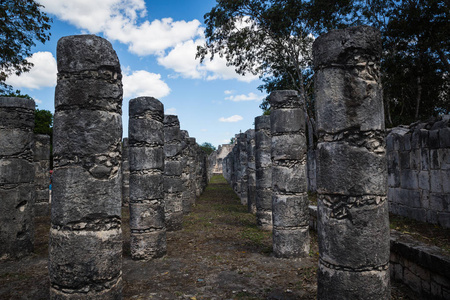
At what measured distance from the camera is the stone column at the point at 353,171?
3.49 m

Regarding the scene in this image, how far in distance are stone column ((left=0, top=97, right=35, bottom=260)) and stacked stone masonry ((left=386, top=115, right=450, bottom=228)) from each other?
9.33m

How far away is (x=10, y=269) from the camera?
A: 6.23 meters

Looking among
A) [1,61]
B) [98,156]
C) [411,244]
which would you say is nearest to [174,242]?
[98,156]

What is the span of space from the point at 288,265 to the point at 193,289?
2135 mm

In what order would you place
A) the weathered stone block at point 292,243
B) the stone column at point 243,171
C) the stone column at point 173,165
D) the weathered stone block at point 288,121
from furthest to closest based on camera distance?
the stone column at point 243,171, the stone column at point 173,165, the weathered stone block at point 288,121, the weathered stone block at point 292,243

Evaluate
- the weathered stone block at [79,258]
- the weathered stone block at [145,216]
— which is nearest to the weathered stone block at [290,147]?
the weathered stone block at [145,216]

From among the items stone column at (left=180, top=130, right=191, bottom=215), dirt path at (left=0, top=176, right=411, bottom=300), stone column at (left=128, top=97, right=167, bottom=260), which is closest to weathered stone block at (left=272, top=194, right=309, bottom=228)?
dirt path at (left=0, top=176, right=411, bottom=300)

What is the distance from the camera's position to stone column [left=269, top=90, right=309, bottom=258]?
6.78m

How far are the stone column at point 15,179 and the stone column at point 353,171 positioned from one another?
6528 millimetres

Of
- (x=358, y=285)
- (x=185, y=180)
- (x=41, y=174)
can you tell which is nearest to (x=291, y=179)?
(x=358, y=285)

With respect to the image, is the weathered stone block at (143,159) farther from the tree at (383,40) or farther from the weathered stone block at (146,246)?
the tree at (383,40)

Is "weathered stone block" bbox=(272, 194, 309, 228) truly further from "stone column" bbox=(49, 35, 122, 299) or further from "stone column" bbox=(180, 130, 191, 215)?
"stone column" bbox=(180, 130, 191, 215)

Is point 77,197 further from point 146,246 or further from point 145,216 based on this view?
point 146,246

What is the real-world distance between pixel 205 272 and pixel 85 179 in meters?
3.16
